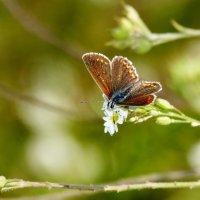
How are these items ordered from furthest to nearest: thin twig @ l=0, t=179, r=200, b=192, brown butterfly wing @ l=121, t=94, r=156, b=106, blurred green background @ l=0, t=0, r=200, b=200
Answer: blurred green background @ l=0, t=0, r=200, b=200 → brown butterfly wing @ l=121, t=94, r=156, b=106 → thin twig @ l=0, t=179, r=200, b=192

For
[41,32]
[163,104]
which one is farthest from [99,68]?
[41,32]

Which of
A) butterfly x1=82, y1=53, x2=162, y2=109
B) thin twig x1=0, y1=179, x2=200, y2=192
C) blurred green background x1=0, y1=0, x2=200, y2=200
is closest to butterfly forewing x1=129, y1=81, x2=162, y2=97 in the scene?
butterfly x1=82, y1=53, x2=162, y2=109

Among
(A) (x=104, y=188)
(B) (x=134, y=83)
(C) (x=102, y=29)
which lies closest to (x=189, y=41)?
(C) (x=102, y=29)

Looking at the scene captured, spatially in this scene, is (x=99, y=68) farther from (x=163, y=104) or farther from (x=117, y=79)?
(x=163, y=104)

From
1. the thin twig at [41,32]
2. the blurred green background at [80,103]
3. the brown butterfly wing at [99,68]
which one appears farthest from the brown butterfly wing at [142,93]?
the thin twig at [41,32]

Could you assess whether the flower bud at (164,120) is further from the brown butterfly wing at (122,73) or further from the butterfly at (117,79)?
the brown butterfly wing at (122,73)

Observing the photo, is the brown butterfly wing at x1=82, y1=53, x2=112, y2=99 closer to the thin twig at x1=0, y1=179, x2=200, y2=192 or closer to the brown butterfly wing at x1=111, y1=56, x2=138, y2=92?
the brown butterfly wing at x1=111, y1=56, x2=138, y2=92
